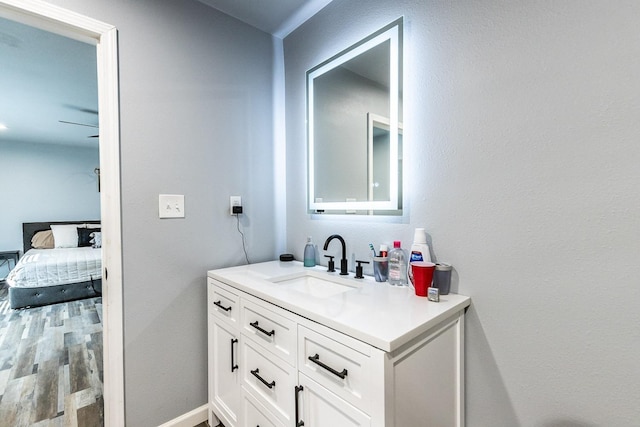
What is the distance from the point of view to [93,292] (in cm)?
380

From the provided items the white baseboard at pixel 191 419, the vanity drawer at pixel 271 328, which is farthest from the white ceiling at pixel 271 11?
the white baseboard at pixel 191 419

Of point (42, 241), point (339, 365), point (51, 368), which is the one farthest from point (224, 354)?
point (42, 241)

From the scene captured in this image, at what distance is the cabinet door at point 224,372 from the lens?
129cm

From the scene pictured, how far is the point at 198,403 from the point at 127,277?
0.82 meters

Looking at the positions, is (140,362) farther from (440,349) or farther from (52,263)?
(52,263)

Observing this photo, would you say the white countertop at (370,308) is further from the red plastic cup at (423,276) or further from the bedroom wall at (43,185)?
the bedroom wall at (43,185)

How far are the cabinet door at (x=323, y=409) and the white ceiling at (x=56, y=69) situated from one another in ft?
6.26

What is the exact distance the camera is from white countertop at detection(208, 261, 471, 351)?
0.75 m

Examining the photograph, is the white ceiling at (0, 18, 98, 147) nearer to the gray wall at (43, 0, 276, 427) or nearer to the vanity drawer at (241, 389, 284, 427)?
the gray wall at (43, 0, 276, 427)

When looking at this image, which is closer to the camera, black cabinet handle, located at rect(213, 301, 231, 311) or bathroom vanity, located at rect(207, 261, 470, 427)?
bathroom vanity, located at rect(207, 261, 470, 427)

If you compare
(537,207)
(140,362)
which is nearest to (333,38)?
(537,207)

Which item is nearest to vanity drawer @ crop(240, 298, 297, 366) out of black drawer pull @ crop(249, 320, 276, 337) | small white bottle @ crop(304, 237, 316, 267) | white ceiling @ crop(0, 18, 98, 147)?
black drawer pull @ crop(249, 320, 276, 337)

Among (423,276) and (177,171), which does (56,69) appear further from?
(423,276)

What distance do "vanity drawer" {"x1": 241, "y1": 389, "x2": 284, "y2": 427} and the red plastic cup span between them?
2.35ft
